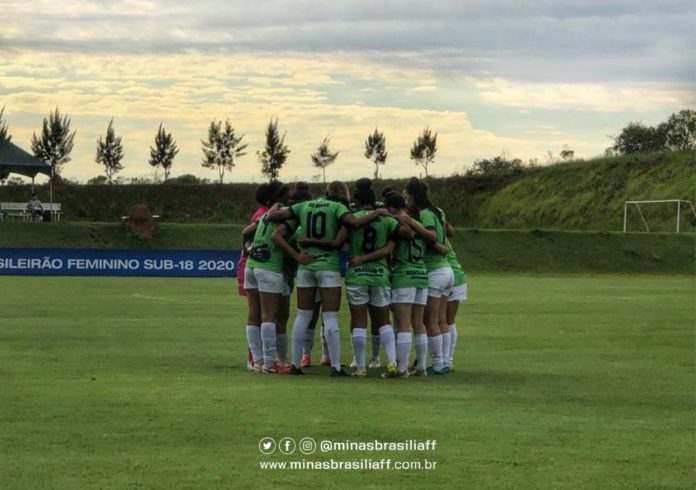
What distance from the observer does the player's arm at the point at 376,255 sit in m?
13.6

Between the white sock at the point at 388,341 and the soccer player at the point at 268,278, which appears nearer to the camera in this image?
the white sock at the point at 388,341

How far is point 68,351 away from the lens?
16.5m

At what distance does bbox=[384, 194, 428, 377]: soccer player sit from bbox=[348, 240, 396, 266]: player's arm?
18 centimetres

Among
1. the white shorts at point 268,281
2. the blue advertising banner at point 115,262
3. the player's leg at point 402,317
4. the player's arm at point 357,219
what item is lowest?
the blue advertising banner at point 115,262

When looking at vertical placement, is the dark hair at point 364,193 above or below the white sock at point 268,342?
above

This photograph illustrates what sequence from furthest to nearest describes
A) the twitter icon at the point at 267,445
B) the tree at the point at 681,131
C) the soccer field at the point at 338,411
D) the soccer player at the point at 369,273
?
the tree at the point at 681,131
the soccer player at the point at 369,273
the twitter icon at the point at 267,445
the soccer field at the point at 338,411

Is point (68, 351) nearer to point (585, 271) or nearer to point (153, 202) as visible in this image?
point (585, 271)

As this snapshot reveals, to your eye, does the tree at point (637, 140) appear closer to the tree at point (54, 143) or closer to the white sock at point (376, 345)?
the tree at point (54, 143)

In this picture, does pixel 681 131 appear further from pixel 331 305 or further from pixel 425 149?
pixel 331 305

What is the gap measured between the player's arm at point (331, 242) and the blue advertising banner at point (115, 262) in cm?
3158

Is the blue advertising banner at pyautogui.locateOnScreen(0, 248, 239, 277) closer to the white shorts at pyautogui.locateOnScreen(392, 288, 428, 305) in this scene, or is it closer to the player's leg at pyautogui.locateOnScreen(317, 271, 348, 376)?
the player's leg at pyautogui.locateOnScreen(317, 271, 348, 376)

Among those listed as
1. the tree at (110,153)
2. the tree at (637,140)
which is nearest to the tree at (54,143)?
the tree at (110,153)

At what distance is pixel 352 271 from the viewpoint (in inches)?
540

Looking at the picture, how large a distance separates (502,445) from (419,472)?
1.21m
